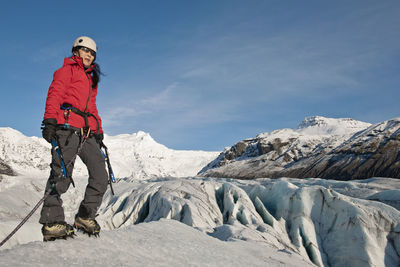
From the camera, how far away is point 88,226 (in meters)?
4.37

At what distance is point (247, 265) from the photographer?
4793 millimetres

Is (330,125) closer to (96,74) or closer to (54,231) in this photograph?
(96,74)

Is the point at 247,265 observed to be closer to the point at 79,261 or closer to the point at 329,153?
the point at 79,261

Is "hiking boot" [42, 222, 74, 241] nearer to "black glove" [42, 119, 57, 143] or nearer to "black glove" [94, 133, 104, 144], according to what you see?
"black glove" [42, 119, 57, 143]

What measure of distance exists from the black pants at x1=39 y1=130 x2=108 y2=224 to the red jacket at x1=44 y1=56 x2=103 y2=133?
247 millimetres

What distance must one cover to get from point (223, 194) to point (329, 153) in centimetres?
6283

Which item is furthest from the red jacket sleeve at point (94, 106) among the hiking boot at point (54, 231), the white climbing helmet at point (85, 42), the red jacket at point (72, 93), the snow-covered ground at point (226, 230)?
the snow-covered ground at point (226, 230)

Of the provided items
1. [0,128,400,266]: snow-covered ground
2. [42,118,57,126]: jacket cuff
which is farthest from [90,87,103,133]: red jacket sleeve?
[0,128,400,266]: snow-covered ground

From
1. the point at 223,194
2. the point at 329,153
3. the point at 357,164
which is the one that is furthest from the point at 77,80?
the point at 329,153

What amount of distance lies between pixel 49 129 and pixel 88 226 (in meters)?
1.46

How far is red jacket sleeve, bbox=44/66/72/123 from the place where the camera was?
405 cm

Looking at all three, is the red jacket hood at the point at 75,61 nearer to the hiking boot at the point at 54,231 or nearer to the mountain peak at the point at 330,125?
the hiking boot at the point at 54,231

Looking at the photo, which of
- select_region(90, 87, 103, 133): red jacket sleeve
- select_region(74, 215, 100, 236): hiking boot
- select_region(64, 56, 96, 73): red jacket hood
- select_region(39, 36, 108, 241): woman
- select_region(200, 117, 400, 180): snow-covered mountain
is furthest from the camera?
select_region(200, 117, 400, 180): snow-covered mountain

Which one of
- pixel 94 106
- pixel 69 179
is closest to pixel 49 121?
pixel 69 179
